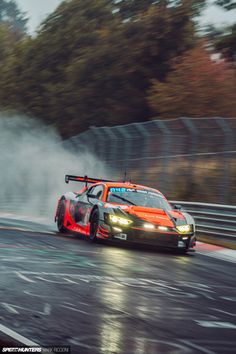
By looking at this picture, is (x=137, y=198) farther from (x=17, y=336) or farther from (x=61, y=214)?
(x=17, y=336)

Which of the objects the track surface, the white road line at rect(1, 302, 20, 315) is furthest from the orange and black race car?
the white road line at rect(1, 302, 20, 315)

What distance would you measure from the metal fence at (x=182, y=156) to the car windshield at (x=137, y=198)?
3.12 metres

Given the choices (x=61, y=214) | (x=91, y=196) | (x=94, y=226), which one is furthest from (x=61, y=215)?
(x=94, y=226)

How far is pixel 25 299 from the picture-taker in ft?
22.8

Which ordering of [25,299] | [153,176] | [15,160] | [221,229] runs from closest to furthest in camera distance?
1. [25,299]
2. [221,229]
3. [153,176]
4. [15,160]

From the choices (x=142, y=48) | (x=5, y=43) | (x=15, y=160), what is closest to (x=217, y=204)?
(x=15, y=160)

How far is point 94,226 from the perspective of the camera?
535 inches

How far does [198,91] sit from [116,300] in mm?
25872

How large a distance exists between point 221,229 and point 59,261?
6694mm

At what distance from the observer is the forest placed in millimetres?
33156

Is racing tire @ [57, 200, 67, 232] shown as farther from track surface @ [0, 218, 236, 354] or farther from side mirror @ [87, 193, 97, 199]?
track surface @ [0, 218, 236, 354]

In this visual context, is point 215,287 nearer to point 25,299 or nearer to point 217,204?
point 25,299

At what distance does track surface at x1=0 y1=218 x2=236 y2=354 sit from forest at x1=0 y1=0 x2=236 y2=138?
21.5 metres

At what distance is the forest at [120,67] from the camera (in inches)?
1305
